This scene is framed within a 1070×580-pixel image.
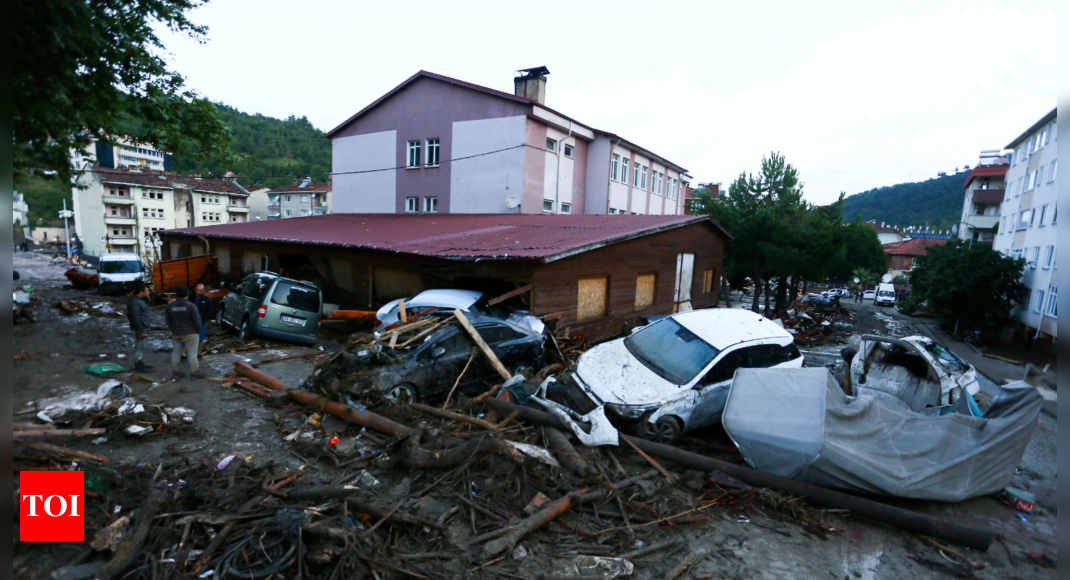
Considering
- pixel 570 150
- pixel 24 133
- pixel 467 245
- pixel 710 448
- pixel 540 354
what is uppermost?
pixel 570 150

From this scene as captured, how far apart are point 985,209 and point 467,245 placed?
6132 cm

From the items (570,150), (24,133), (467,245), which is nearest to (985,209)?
(570,150)

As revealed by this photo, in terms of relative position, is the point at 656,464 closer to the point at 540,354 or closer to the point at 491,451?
the point at 491,451

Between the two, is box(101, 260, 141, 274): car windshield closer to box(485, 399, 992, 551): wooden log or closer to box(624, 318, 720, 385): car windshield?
box(485, 399, 992, 551): wooden log

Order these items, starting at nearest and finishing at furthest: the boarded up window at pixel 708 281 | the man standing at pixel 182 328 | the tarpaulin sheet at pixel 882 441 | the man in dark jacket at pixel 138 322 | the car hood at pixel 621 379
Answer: the tarpaulin sheet at pixel 882 441 → the car hood at pixel 621 379 → the man standing at pixel 182 328 → the man in dark jacket at pixel 138 322 → the boarded up window at pixel 708 281

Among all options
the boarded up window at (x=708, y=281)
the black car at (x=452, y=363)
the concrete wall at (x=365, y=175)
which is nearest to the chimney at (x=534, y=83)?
the concrete wall at (x=365, y=175)

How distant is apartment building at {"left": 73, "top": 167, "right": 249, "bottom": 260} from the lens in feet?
156

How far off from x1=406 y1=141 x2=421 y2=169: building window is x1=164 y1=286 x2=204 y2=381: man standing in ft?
58.8

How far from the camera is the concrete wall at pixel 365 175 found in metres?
26.0

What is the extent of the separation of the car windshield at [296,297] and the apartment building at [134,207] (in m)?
43.0

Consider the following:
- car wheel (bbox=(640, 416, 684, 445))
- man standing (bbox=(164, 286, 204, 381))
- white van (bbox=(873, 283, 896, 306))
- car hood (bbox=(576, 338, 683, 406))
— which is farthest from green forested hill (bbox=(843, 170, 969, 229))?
man standing (bbox=(164, 286, 204, 381))

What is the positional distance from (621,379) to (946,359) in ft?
18.9

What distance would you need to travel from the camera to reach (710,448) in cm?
714

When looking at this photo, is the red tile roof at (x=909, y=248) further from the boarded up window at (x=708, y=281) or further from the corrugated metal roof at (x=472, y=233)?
the corrugated metal roof at (x=472, y=233)
